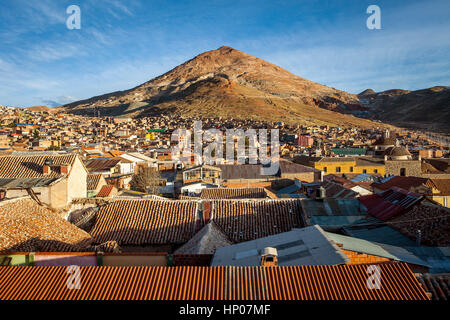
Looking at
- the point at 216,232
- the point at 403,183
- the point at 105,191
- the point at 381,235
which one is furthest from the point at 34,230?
the point at 403,183

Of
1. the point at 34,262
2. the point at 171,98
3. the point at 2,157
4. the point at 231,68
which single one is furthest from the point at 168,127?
the point at 231,68

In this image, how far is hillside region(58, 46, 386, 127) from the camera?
98.3 metres

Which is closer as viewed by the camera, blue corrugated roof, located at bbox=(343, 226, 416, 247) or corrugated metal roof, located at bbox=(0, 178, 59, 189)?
blue corrugated roof, located at bbox=(343, 226, 416, 247)

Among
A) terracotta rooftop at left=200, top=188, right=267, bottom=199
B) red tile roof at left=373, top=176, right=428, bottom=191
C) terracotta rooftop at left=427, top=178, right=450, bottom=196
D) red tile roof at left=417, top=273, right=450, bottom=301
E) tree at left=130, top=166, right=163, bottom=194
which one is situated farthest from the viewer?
tree at left=130, top=166, right=163, bottom=194

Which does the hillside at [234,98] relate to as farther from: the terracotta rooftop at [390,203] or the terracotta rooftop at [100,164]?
the terracotta rooftop at [390,203]

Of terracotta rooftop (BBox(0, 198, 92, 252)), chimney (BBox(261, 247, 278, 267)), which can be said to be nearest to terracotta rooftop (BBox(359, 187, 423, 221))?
chimney (BBox(261, 247, 278, 267))

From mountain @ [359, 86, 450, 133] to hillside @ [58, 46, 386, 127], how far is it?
662 inches

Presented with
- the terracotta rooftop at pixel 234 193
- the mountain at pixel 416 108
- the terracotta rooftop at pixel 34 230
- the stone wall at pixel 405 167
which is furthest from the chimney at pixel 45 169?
the mountain at pixel 416 108

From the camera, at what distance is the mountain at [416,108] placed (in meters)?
113

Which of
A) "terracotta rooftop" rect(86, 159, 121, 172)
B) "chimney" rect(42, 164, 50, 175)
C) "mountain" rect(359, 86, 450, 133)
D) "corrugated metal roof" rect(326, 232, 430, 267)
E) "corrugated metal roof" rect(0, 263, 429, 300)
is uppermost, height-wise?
"mountain" rect(359, 86, 450, 133)

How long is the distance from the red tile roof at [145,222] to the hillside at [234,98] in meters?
77.5

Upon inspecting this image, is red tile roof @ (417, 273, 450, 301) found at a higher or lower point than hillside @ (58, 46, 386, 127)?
lower

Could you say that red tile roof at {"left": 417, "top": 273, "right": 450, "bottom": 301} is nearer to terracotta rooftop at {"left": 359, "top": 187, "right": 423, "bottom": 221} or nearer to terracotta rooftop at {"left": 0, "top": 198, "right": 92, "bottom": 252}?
terracotta rooftop at {"left": 359, "top": 187, "right": 423, "bottom": 221}
